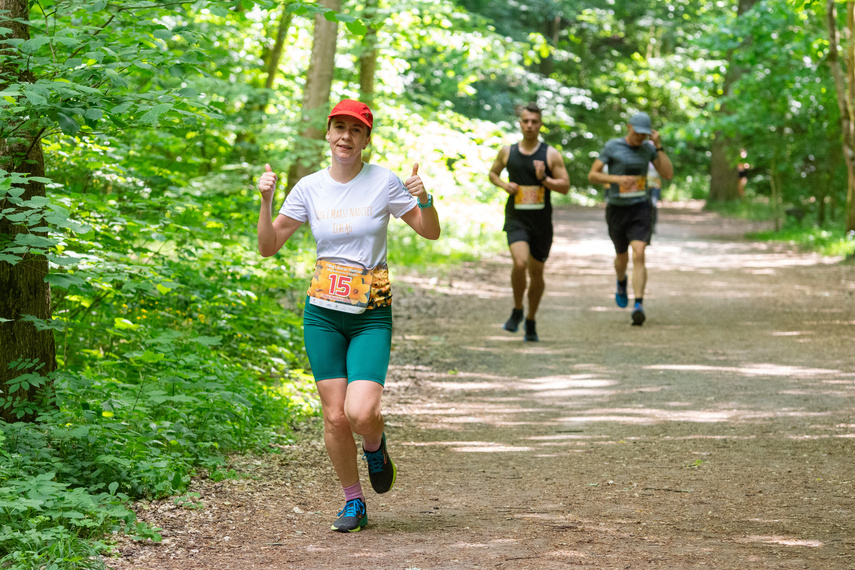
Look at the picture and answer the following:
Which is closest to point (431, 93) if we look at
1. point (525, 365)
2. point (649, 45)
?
point (525, 365)

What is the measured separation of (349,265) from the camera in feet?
14.2

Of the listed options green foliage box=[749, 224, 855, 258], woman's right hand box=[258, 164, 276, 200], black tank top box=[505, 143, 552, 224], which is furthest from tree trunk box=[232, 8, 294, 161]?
green foliage box=[749, 224, 855, 258]

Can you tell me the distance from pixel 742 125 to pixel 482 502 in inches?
779

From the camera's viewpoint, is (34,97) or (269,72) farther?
(269,72)

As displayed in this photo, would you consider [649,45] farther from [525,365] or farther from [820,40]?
[525,365]

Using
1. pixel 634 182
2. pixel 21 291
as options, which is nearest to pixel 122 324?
pixel 21 291

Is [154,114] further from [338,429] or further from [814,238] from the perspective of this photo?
[814,238]

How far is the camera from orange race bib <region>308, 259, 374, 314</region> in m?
4.32

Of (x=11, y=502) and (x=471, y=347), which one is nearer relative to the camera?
(x=11, y=502)

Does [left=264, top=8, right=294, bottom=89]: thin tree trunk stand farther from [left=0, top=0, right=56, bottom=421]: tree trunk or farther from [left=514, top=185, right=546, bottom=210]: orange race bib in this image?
[left=0, top=0, right=56, bottom=421]: tree trunk

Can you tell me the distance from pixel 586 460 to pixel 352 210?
2579 mm

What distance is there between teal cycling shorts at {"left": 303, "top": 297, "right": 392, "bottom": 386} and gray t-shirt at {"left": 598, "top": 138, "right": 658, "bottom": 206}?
6.69 m

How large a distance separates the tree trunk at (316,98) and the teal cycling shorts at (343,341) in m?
8.26

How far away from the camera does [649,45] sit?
42938mm
